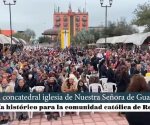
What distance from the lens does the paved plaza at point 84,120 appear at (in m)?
9.44

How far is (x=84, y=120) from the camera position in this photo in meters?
9.74

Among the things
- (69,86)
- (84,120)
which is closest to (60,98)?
(84,120)

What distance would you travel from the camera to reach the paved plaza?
9438 millimetres

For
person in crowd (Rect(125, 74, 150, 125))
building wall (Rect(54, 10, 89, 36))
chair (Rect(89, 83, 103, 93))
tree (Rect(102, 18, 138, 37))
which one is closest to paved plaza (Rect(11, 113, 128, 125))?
chair (Rect(89, 83, 103, 93))

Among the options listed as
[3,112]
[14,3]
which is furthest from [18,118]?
[14,3]

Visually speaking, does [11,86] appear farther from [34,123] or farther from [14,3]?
[14,3]

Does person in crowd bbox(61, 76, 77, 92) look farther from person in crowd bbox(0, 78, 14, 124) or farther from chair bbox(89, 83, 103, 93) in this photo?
person in crowd bbox(0, 78, 14, 124)

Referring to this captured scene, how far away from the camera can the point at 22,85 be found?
33.7ft

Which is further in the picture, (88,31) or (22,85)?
(88,31)

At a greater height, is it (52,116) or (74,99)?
(74,99)

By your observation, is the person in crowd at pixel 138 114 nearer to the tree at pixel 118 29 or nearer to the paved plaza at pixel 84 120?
the paved plaza at pixel 84 120

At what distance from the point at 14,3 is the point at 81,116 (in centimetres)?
2435

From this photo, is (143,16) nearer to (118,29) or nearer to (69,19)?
(118,29)

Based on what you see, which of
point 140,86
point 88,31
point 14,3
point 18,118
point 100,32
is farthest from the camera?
point 88,31
